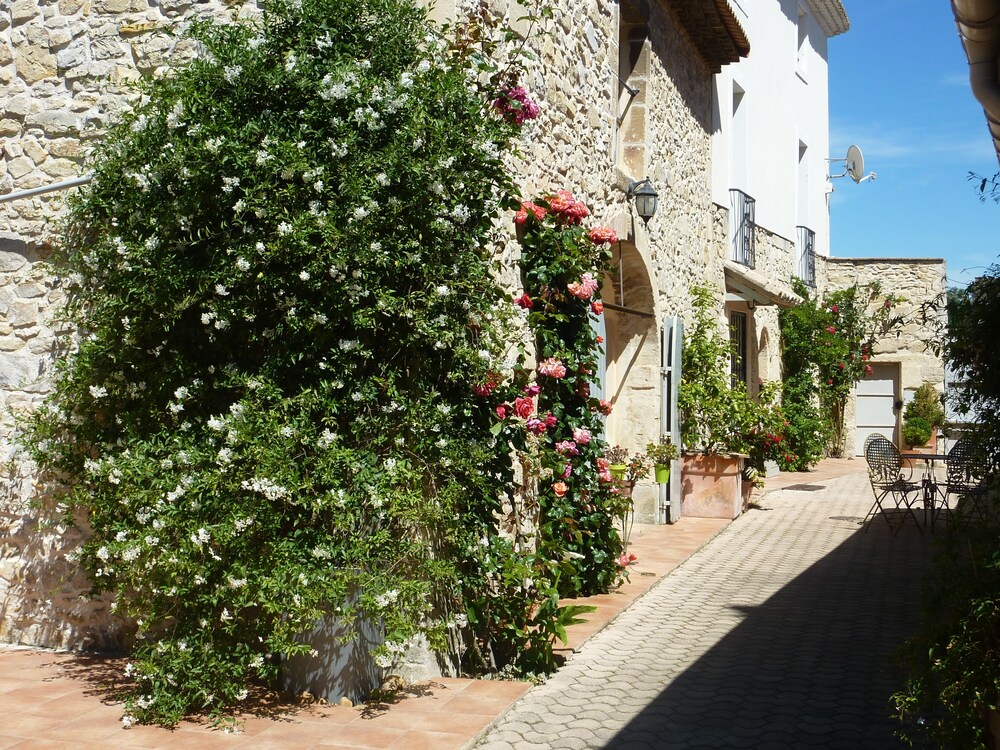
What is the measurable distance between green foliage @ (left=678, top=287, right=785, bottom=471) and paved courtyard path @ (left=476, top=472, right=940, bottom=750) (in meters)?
1.68

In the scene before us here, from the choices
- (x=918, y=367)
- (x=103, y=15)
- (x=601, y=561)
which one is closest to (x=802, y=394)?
(x=918, y=367)

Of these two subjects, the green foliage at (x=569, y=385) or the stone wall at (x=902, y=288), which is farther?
the stone wall at (x=902, y=288)

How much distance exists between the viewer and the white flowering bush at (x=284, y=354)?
4.07 m

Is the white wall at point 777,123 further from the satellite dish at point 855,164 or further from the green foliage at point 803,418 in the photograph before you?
the green foliage at point 803,418

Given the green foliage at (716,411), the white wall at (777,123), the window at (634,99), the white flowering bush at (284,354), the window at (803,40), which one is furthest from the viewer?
the window at (803,40)

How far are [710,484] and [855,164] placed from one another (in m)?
11.6

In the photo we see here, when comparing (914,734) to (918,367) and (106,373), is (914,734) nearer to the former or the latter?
(106,373)

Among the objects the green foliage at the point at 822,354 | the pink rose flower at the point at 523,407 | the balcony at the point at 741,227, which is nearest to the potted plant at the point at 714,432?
the balcony at the point at 741,227

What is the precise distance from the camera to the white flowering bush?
407cm

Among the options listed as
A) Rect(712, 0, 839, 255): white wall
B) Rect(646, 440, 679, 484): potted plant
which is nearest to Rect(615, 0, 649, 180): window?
Rect(646, 440, 679, 484): potted plant

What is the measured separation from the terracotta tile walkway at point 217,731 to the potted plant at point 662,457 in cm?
492

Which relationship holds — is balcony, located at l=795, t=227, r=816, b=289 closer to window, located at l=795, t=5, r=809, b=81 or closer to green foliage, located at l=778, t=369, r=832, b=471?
green foliage, located at l=778, t=369, r=832, b=471

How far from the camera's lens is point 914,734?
3.99 m

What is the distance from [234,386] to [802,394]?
45.8 feet
